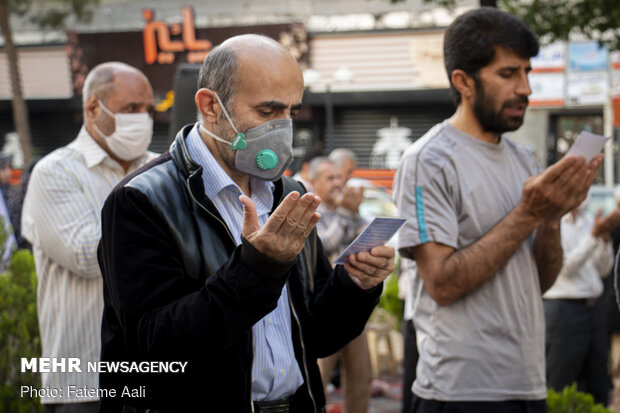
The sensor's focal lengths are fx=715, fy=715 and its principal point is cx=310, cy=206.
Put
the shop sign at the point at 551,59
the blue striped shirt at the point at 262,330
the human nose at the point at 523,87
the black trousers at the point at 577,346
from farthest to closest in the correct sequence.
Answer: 1. the shop sign at the point at 551,59
2. the black trousers at the point at 577,346
3. the human nose at the point at 523,87
4. the blue striped shirt at the point at 262,330

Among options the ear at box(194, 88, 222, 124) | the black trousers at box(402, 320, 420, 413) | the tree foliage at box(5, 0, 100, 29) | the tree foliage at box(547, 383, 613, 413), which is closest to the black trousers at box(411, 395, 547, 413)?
the tree foliage at box(547, 383, 613, 413)

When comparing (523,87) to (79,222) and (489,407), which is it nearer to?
(489,407)

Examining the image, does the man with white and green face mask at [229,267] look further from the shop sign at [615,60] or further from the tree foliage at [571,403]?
the shop sign at [615,60]

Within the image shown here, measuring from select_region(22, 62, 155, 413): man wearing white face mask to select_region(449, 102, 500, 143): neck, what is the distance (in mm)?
1590

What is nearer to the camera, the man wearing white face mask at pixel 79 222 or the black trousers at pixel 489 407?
the black trousers at pixel 489 407

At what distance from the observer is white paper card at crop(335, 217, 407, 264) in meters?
2.15

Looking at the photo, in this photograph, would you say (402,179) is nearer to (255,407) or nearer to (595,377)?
(255,407)

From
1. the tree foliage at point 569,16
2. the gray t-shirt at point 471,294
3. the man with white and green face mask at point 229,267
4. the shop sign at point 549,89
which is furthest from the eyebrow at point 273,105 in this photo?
the shop sign at point 549,89

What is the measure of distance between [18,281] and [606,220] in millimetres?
3969

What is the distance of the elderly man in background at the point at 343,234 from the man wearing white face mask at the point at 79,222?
2547 mm

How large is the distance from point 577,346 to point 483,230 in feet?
12.4

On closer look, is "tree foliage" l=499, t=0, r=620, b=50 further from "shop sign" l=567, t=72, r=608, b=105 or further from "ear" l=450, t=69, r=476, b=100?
"shop sign" l=567, t=72, r=608, b=105

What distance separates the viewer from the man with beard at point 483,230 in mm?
2781

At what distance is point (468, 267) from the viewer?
2.77 m
